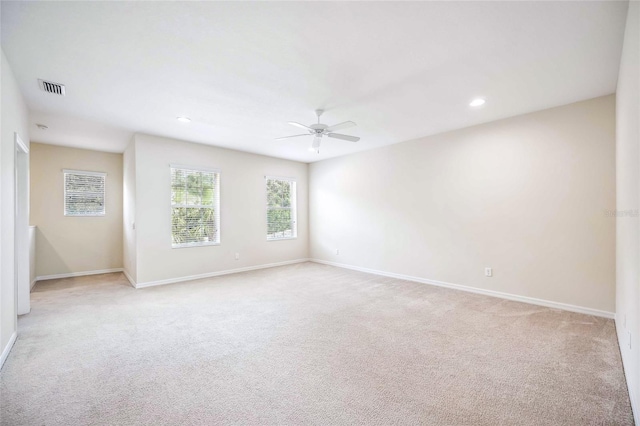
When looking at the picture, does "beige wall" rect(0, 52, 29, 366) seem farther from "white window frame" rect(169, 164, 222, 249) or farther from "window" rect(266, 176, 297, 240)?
"window" rect(266, 176, 297, 240)

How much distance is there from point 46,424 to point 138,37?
2739 mm

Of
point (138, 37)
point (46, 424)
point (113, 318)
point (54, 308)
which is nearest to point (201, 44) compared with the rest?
point (138, 37)

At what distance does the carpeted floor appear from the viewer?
5.83 ft

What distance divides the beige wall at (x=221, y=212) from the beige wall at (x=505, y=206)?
1.90 m

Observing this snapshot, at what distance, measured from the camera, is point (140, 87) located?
310cm

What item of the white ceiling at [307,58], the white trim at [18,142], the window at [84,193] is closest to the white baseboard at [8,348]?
the white trim at [18,142]

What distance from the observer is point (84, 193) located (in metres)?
5.98

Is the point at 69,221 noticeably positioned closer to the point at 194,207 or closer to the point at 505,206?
the point at 194,207

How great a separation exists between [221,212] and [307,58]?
4.06 meters

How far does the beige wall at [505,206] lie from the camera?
136 inches

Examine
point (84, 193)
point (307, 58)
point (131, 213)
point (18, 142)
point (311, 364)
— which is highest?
point (307, 58)

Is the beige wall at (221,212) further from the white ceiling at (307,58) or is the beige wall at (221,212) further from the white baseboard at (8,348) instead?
the white baseboard at (8,348)

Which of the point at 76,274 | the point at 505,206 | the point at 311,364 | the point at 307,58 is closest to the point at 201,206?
the point at 76,274

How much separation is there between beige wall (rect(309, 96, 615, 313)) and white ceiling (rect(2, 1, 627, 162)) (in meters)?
0.49
